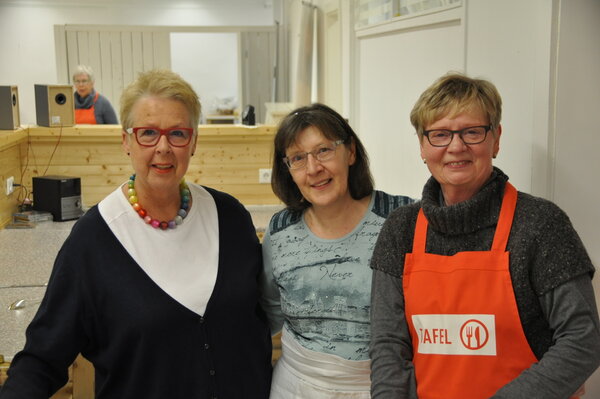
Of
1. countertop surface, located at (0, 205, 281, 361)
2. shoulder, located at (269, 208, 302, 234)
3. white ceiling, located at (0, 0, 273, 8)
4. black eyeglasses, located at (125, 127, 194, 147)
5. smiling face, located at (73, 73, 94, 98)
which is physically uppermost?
white ceiling, located at (0, 0, 273, 8)

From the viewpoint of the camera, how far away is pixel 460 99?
55.3 inches

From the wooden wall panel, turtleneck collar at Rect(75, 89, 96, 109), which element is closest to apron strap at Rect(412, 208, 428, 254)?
the wooden wall panel

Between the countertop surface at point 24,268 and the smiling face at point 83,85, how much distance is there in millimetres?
2516

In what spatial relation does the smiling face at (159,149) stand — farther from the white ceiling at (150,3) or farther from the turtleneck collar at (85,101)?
the white ceiling at (150,3)

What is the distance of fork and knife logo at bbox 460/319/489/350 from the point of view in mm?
1329

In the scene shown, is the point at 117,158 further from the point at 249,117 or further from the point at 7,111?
the point at 249,117

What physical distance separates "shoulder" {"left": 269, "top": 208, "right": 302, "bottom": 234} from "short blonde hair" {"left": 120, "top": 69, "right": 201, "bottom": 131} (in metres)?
0.37

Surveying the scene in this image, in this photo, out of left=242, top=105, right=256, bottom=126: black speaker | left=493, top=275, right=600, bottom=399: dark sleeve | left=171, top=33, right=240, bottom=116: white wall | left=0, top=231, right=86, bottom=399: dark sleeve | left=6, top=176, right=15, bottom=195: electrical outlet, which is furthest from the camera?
left=171, top=33, right=240, bottom=116: white wall

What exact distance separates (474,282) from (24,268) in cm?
221

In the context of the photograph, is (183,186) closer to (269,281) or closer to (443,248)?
(269,281)

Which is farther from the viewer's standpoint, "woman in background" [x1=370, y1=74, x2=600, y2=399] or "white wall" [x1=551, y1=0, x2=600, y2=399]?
"white wall" [x1=551, y1=0, x2=600, y2=399]

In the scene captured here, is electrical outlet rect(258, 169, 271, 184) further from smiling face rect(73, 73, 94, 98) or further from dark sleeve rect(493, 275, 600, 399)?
dark sleeve rect(493, 275, 600, 399)

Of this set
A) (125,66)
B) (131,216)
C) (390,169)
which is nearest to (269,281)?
(131,216)

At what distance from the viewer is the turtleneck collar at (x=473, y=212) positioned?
1376 millimetres
